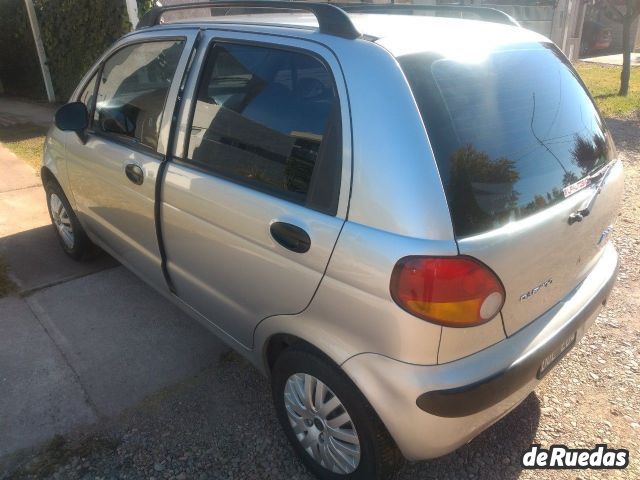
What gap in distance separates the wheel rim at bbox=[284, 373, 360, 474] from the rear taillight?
55cm

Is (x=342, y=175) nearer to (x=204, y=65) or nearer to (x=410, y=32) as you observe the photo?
(x=410, y=32)

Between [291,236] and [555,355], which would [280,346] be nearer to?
[291,236]

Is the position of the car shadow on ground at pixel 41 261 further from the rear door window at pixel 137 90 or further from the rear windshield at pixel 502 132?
the rear windshield at pixel 502 132

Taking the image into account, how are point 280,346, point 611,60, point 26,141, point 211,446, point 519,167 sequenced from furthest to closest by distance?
point 611,60, point 26,141, point 211,446, point 280,346, point 519,167

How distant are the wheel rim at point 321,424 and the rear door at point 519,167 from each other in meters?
0.72

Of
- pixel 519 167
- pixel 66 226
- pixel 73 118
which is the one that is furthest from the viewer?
pixel 66 226

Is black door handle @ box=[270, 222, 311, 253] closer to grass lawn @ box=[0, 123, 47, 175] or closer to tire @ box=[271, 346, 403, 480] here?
tire @ box=[271, 346, 403, 480]

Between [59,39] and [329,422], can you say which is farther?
[59,39]

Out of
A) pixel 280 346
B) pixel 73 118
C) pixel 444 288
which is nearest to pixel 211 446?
pixel 280 346

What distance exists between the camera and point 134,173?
2775mm

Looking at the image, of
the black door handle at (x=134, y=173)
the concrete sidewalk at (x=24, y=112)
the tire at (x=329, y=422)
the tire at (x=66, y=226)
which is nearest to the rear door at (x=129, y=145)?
the black door handle at (x=134, y=173)

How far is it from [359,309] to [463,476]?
1044mm

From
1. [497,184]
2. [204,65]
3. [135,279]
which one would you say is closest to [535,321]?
[497,184]

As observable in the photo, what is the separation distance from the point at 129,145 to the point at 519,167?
209 cm
